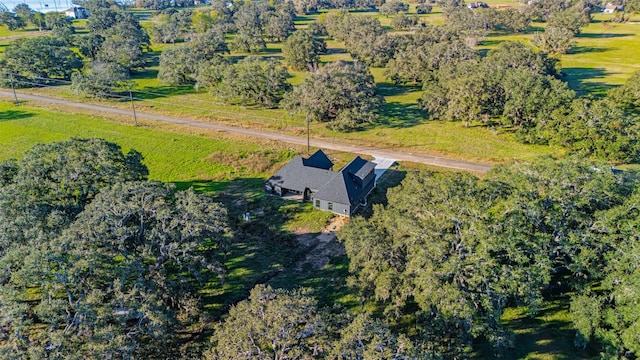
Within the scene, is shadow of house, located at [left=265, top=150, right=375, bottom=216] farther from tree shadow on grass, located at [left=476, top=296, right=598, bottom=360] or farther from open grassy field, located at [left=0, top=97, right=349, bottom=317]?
tree shadow on grass, located at [left=476, top=296, right=598, bottom=360]

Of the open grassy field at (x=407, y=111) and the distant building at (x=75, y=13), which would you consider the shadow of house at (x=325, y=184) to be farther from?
the distant building at (x=75, y=13)

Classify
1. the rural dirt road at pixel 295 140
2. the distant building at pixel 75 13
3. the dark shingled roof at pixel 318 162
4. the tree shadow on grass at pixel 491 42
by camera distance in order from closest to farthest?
the dark shingled roof at pixel 318 162, the rural dirt road at pixel 295 140, the tree shadow on grass at pixel 491 42, the distant building at pixel 75 13

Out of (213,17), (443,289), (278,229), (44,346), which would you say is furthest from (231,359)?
(213,17)

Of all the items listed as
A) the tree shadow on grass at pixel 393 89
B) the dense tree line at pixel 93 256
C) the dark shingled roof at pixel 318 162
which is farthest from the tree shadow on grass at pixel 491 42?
the dense tree line at pixel 93 256

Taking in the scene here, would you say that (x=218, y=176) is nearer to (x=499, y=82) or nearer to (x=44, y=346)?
(x=44, y=346)

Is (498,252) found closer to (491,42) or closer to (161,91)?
(161,91)

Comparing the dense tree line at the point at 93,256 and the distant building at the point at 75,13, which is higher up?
the distant building at the point at 75,13

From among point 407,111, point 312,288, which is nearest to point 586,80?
point 407,111

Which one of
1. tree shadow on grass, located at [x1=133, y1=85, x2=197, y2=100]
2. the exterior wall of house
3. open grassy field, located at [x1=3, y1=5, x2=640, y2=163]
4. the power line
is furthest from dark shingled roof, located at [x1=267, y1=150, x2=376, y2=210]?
Answer: tree shadow on grass, located at [x1=133, y1=85, x2=197, y2=100]
